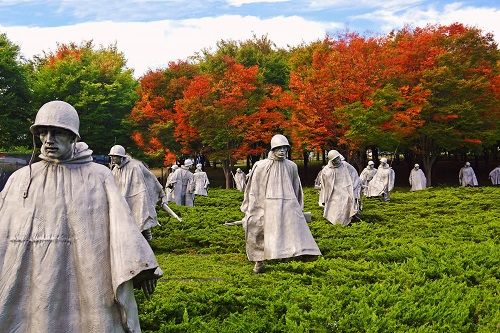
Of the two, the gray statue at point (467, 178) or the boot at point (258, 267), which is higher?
the gray statue at point (467, 178)

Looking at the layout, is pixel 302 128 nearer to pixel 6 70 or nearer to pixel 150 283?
pixel 6 70

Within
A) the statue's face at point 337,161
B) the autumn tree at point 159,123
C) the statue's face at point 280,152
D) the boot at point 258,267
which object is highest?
the autumn tree at point 159,123

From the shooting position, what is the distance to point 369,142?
33.5m

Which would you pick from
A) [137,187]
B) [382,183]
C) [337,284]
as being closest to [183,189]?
[382,183]

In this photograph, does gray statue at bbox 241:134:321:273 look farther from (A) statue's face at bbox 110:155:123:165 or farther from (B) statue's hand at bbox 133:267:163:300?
(B) statue's hand at bbox 133:267:163:300

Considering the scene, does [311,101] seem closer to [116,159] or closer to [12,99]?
[12,99]

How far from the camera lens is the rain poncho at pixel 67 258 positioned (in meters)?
4.34

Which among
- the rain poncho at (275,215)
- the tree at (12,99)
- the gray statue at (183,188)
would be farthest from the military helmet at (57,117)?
the tree at (12,99)

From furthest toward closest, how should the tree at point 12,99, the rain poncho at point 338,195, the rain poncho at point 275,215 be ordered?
the tree at point 12,99, the rain poncho at point 338,195, the rain poncho at point 275,215

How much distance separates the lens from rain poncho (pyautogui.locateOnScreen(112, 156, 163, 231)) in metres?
12.8

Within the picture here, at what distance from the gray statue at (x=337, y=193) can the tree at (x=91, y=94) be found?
18.2m

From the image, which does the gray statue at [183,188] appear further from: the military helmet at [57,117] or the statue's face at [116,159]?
the military helmet at [57,117]

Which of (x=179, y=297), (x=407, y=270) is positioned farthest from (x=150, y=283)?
(x=407, y=270)

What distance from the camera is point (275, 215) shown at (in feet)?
36.2
